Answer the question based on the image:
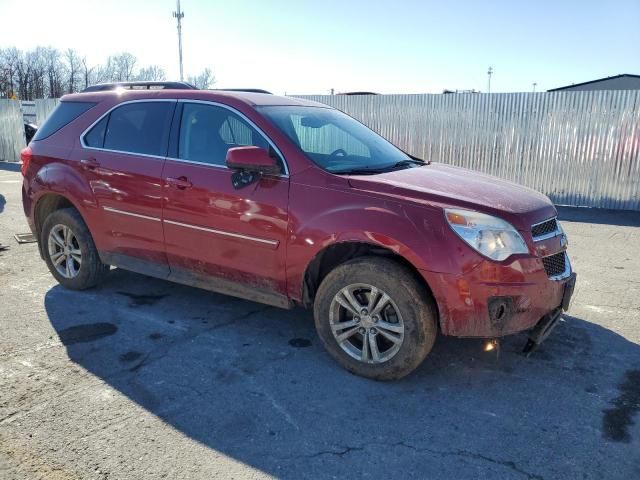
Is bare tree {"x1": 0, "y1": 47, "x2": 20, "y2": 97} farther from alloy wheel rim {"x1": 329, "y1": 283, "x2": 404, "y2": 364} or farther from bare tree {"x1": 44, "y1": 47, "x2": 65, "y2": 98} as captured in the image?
alloy wheel rim {"x1": 329, "y1": 283, "x2": 404, "y2": 364}

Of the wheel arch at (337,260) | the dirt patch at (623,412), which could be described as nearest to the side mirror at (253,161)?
the wheel arch at (337,260)

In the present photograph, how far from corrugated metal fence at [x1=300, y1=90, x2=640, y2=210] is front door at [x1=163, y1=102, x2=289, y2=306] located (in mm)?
9686

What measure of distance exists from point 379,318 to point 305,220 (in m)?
0.83

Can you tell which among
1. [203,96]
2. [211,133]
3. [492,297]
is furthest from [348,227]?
[203,96]

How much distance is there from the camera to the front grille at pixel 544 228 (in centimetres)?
338

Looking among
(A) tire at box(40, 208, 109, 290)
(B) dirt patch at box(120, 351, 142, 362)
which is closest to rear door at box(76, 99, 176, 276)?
(A) tire at box(40, 208, 109, 290)

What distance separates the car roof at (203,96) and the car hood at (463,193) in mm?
1187

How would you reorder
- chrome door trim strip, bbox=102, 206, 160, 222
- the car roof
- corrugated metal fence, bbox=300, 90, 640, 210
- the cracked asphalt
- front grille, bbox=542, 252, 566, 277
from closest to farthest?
the cracked asphalt
front grille, bbox=542, 252, 566, 277
the car roof
chrome door trim strip, bbox=102, 206, 160, 222
corrugated metal fence, bbox=300, 90, 640, 210

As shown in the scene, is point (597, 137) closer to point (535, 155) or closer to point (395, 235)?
point (535, 155)

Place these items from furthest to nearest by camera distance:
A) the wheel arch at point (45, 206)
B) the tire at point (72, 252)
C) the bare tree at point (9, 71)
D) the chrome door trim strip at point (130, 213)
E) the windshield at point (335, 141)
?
the bare tree at point (9, 71) → the wheel arch at point (45, 206) → the tire at point (72, 252) → the chrome door trim strip at point (130, 213) → the windshield at point (335, 141)

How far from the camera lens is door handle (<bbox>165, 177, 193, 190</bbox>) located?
13.5ft

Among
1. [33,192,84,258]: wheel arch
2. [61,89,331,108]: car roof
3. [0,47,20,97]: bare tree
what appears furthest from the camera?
[0,47,20,97]: bare tree

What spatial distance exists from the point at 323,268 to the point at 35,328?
2436 mm

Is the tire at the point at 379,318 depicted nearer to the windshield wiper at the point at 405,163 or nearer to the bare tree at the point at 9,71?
the windshield wiper at the point at 405,163
